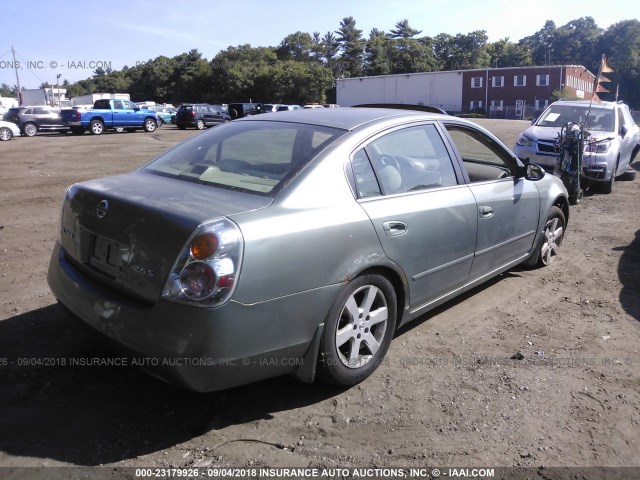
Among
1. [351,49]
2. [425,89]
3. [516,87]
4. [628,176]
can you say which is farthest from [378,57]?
[628,176]

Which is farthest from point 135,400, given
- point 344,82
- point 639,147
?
point 344,82

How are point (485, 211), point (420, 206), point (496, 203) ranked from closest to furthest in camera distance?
point (420, 206)
point (485, 211)
point (496, 203)

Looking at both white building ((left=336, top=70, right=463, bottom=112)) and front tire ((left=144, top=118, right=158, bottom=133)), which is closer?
front tire ((left=144, top=118, right=158, bottom=133))

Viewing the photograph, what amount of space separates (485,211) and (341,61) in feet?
341

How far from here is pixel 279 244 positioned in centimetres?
278

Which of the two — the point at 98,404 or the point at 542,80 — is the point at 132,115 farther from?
the point at 542,80

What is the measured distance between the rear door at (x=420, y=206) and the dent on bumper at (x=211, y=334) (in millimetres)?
707

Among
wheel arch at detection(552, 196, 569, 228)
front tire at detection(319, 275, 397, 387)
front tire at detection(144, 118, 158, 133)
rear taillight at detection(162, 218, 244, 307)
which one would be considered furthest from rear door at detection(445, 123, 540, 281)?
front tire at detection(144, 118, 158, 133)

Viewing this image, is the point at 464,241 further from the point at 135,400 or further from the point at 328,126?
the point at 135,400

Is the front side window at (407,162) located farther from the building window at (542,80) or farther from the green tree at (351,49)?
the green tree at (351,49)

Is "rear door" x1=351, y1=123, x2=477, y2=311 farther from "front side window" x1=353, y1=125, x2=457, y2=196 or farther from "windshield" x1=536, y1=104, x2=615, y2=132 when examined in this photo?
"windshield" x1=536, y1=104, x2=615, y2=132

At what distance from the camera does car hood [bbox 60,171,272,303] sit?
2.70m

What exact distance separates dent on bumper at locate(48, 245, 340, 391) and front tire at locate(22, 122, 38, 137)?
28.0 m

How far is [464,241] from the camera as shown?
13.2 feet
